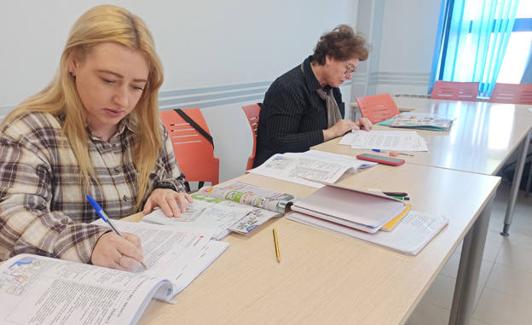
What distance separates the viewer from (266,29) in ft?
9.70

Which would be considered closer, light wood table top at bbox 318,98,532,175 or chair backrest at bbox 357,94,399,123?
light wood table top at bbox 318,98,532,175

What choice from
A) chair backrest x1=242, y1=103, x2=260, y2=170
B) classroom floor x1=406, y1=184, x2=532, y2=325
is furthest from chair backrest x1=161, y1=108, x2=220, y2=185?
classroom floor x1=406, y1=184, x2=532, y2=325

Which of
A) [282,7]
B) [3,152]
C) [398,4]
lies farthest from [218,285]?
[398,4]

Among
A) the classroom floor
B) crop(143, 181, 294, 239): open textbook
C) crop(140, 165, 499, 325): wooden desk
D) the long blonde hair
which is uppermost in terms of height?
the long blonde hair

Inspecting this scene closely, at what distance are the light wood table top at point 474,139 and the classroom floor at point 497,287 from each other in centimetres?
36

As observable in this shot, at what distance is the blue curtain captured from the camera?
360cm

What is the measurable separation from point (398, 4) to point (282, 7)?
184cm

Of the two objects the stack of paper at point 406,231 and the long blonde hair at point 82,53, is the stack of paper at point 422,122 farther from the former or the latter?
the long blonde hair at point 82,53

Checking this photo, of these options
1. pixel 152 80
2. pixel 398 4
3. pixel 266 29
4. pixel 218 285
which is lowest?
pixel 218 285

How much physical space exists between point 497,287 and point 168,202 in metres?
1.74

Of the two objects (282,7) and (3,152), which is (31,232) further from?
(282,7)

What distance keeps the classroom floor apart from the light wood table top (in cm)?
36

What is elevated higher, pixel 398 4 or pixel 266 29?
pixel 398 4

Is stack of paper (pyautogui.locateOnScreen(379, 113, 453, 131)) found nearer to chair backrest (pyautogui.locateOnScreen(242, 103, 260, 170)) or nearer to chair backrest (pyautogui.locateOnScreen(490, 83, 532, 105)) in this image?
chair backrest (pyautogui.locateOnScreen(242, 103, 260, 170))
